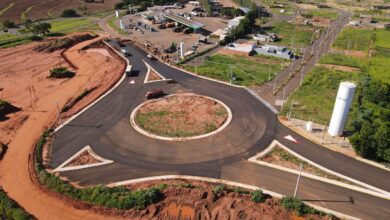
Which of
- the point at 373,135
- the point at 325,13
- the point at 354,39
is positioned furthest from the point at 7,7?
the point at 373,135

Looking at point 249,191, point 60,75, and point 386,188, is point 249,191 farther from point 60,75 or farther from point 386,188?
point 60,75

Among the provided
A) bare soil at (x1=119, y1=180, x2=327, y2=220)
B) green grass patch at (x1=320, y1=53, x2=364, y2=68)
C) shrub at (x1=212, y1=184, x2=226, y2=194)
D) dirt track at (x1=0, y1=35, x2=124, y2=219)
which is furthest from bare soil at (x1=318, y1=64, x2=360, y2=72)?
shrub at (x1=212, y1=184, x2=226, y2=194)

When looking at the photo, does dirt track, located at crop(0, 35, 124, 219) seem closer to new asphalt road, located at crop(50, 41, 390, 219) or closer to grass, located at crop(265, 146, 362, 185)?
new asphalt road, located at crop(50, 41, 390, 219)

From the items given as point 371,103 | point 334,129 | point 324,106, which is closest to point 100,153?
point 334,129

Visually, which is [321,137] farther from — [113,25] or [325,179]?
[113,25]

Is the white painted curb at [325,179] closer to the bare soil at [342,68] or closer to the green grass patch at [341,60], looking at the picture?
the bare soil at [342,68]
